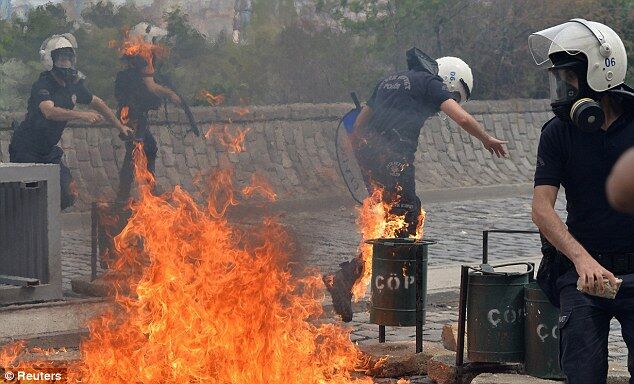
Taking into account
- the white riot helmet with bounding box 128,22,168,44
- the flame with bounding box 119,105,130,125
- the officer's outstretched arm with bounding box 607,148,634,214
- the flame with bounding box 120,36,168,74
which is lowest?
the officer's outstretched arm with bounding box 607,148,634,214

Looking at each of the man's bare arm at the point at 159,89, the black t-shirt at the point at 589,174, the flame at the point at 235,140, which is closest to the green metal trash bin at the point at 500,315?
the black t-shirt at the point at 589,174

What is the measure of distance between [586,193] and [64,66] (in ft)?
23.7

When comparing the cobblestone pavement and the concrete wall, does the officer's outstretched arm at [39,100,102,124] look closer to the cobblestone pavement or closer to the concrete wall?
the cobblestone pavement

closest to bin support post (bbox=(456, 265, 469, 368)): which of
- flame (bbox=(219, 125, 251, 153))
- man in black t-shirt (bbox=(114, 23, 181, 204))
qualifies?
man in black t-shirt (bbox=(114, 23, 181, 204))

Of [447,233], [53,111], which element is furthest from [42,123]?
[447,233]

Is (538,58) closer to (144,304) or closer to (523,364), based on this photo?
(523,364)

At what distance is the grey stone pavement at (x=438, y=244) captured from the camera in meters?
8.30

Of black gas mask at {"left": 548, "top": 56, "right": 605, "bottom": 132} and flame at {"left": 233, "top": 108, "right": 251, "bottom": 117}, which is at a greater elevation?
flame at {"left": 233, "top": 108, "right": 251, "bottom": 117}

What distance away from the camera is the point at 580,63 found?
5055 millimetres

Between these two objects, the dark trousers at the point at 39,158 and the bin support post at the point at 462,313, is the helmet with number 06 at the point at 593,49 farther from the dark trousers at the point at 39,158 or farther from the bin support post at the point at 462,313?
the dark trousers at the point at 39,158

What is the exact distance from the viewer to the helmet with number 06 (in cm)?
502

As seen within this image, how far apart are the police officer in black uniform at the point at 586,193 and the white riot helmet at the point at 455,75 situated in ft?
11.1

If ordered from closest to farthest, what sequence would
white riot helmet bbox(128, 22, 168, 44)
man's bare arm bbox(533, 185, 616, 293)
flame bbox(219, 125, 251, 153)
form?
man's bare arm bbox(533, 185, 616, 293), white riot helmet bbox(128, 22, 168, 44), flame bbox(219, 125, 251, 153)

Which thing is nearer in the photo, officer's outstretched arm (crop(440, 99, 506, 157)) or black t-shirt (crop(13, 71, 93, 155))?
officer's outstretched arm (crop(440, 99, 506, 157))
